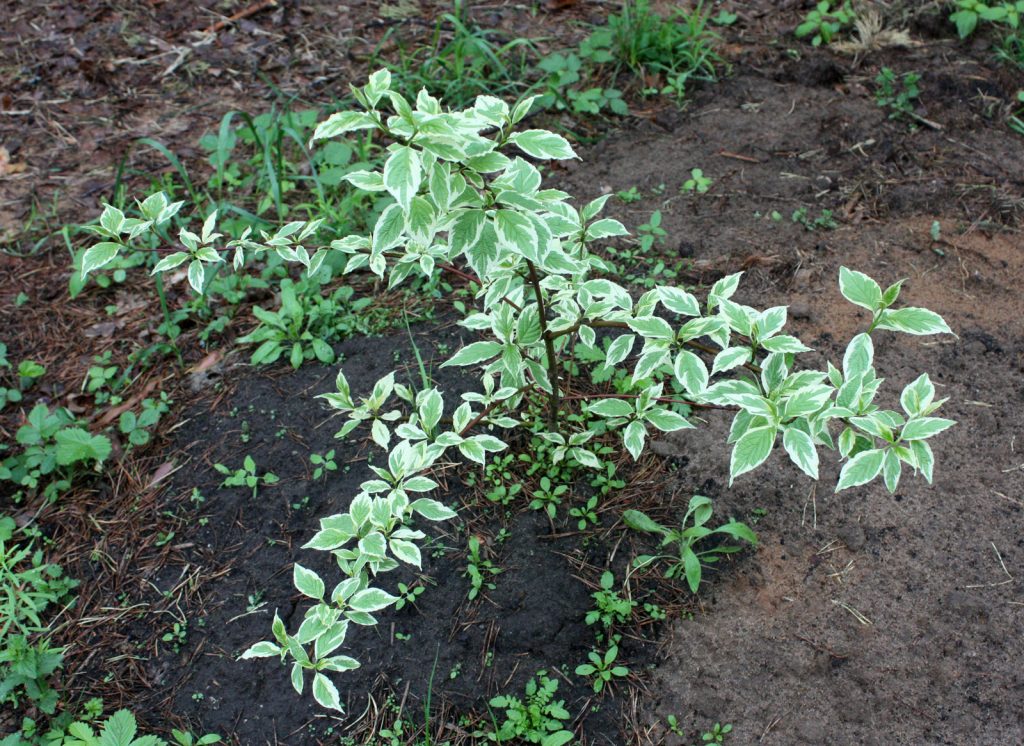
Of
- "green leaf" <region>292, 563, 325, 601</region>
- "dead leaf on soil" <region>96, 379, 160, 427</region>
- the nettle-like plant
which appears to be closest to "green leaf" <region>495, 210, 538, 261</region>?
the nettle-like plant

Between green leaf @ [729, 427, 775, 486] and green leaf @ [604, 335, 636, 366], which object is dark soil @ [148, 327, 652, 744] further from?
green leaf @ [729, 427, 775, 486]

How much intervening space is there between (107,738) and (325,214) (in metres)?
2.12

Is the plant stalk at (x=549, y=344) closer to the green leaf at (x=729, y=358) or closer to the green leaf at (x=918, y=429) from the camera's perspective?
the green leaf at (x=729, y=358)

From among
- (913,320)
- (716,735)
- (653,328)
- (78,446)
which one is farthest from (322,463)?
(913,320)

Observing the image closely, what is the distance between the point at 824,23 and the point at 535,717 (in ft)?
12.2

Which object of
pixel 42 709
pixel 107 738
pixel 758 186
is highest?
pixel 758 186

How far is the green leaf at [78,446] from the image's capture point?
8.73 feet

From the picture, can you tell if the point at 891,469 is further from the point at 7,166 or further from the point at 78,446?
the point at 7,166

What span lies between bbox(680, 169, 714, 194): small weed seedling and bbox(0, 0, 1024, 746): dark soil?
5 centimetres

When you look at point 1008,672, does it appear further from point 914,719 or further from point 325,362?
point 325,362

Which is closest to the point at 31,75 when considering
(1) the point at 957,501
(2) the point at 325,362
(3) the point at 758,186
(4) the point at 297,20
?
(4) the point at 297,20

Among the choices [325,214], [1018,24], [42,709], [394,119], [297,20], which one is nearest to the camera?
[394,119]

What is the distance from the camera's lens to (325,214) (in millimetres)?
3381

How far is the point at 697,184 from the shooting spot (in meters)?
3.50
